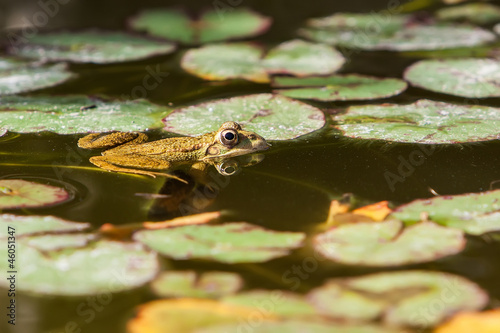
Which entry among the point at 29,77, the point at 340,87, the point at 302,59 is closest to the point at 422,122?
the point at 340,87

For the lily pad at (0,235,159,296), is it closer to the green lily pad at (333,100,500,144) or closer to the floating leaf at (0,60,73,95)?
the green lily pad at (333,100,500,144)

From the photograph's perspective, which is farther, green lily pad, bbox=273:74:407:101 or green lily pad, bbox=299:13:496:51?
green lily pad, bbox=299:13:496:51

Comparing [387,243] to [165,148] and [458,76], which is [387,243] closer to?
[165,148]


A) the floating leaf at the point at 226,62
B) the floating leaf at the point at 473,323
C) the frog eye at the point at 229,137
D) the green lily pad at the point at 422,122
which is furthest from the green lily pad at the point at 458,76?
the floating leaf at the point at 473,323

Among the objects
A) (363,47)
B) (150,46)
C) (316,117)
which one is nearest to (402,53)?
(363,47)

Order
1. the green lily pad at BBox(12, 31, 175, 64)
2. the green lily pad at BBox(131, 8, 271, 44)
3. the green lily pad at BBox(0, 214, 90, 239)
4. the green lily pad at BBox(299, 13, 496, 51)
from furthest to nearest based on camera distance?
the green lily pad at BBox(131, 8, 271, 44)
the green lily pad at BBox(299, 13, 496, 51)
the green lily pad at BBox(12, 31, 175, 64)
the green lily pad at BBox(0, 214, 90, 239)

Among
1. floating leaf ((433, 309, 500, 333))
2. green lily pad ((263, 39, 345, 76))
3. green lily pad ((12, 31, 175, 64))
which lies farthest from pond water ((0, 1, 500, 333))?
green lily pad ((12, 31, 175, 64))

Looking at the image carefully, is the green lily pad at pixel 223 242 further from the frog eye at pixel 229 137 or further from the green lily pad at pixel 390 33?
the green lily pad at pixel 390 33

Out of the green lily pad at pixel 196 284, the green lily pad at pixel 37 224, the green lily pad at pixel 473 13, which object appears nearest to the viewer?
the green lily pad at pixel 196 284
